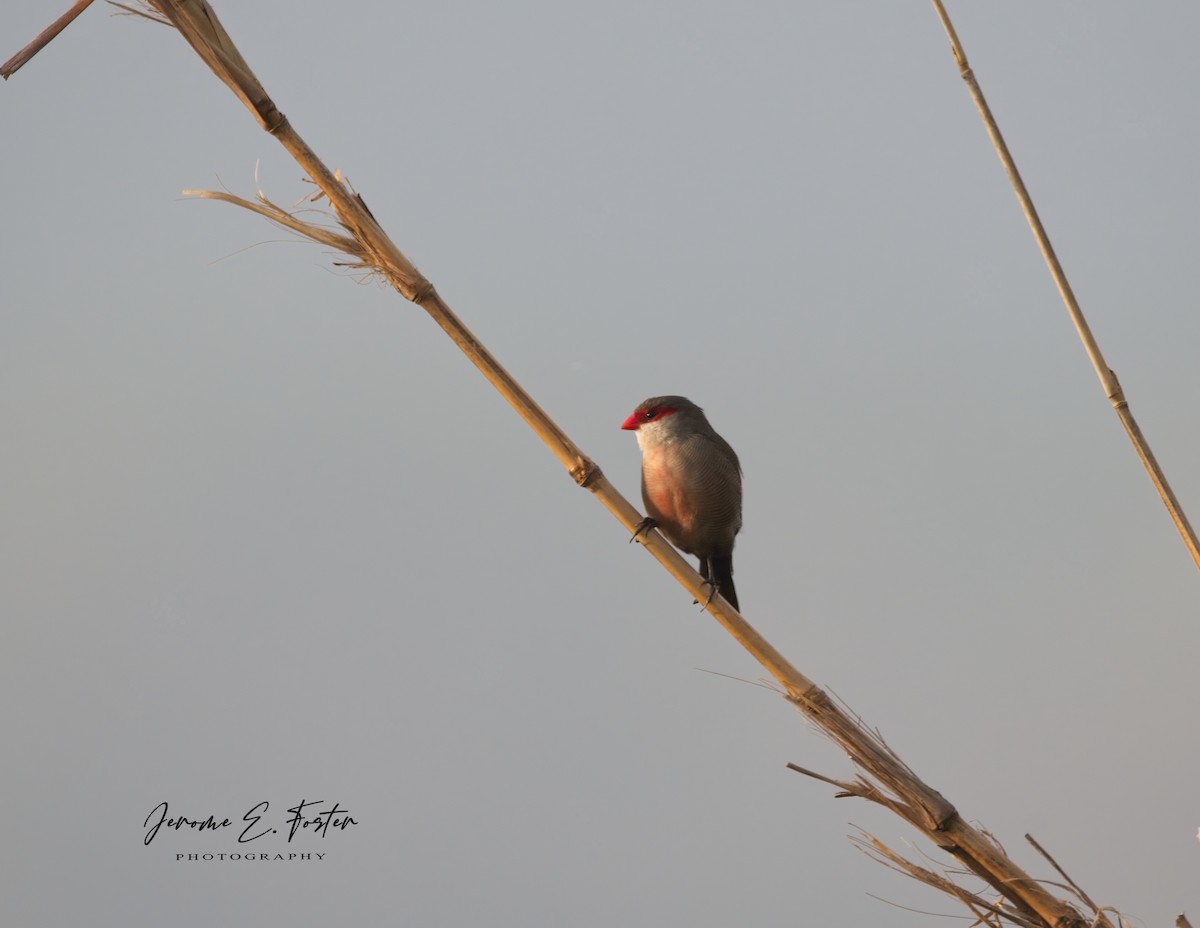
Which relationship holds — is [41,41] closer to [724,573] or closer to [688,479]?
[688,479]

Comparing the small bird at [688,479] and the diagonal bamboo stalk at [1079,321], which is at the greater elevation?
the small bird at [688,479]

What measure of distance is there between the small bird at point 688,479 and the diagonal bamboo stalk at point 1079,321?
1745 mm

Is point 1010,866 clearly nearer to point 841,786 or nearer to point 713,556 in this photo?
point 841,786

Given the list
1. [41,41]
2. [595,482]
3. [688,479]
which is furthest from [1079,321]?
[41,41]

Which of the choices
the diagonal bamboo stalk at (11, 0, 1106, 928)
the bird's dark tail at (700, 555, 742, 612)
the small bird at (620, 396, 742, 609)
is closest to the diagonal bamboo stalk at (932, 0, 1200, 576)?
the diagonal bamboo stalk at (11, 0, 1106, 928)

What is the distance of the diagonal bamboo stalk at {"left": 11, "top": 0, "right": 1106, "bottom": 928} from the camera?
2193mm

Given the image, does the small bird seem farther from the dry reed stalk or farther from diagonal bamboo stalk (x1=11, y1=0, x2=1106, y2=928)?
the dry reed stalk

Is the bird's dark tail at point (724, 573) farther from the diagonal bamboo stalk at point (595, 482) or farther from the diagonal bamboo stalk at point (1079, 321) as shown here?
the diagonal bamboo stalk at point (1079, 321)

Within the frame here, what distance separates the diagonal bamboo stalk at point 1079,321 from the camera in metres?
2.25

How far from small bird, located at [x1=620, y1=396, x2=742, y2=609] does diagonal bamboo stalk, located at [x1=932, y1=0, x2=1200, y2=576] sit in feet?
5.73

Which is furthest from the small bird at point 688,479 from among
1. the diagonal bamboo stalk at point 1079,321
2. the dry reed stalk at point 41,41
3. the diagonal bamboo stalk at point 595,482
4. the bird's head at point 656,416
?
the dry reed stalk at point 41,41

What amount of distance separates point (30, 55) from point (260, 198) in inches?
19.1

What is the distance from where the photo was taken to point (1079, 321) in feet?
7.61

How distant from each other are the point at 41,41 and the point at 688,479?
7.80 feet
